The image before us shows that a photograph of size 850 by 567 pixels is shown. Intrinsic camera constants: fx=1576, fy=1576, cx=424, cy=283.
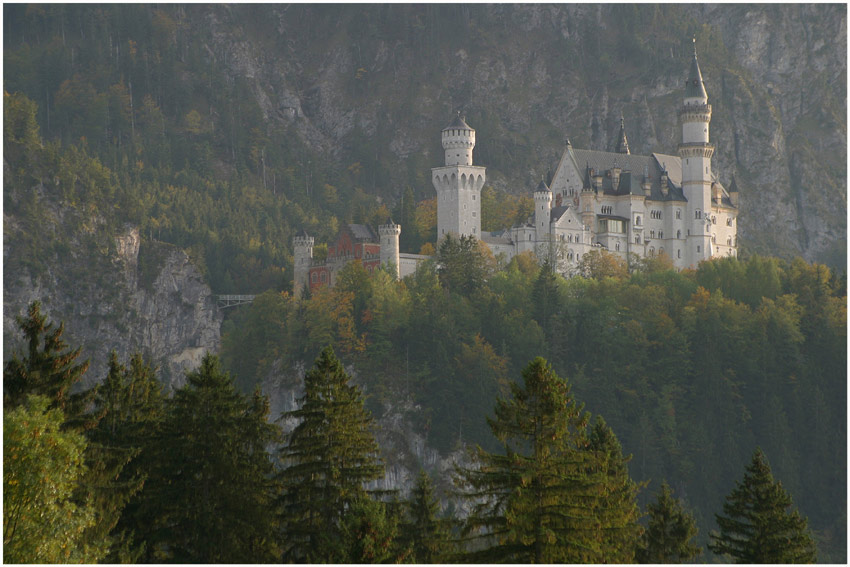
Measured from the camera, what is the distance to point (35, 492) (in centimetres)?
3891

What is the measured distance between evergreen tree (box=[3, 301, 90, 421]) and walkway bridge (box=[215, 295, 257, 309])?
4523 inches

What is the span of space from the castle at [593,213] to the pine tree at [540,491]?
7992 cm

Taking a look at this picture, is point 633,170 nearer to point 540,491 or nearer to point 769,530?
point 769,530

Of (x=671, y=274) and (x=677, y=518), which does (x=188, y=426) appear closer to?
(x=677, y=518)

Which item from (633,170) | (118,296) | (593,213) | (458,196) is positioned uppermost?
(633,170)

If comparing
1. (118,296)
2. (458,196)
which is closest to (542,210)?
(458,196)

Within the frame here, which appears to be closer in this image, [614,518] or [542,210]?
[614,518]

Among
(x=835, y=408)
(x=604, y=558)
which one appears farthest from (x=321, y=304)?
(x=604, y=558)

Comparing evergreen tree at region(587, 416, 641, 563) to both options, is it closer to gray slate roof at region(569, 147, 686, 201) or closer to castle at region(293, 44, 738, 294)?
castle at region(293, 44, 738, 294)

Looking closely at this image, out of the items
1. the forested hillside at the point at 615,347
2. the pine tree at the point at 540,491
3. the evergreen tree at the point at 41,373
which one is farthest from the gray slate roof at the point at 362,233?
the pine tree at the point at 540,491

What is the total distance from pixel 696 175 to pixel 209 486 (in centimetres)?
9267

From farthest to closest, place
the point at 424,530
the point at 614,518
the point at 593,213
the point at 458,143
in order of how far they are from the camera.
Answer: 1. the point at 593,213
2. the point at 458,143
3. the point at 424,530
4. the point at 614,518

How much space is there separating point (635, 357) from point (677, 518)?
64415mm

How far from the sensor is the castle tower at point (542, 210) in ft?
410
